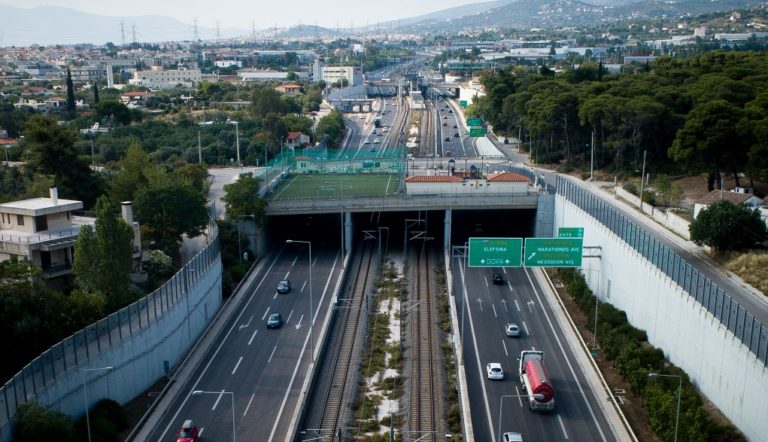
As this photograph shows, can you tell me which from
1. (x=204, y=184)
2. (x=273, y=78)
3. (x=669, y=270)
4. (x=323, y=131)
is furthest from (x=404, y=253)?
(x=273, y=78)

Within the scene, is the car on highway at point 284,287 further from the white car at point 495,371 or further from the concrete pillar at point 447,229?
→ the white car at point 495,371

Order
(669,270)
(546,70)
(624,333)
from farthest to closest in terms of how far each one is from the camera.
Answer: (546,70) → (624,333) → (669,270)

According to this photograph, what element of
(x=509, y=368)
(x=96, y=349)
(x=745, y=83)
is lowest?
(x=509, y=368)

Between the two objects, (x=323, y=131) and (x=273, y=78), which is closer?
(x=323, y=131)

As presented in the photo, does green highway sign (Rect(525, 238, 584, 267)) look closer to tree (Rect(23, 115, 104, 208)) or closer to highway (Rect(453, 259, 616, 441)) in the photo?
highway (Rect(453, 259, 616, 441))

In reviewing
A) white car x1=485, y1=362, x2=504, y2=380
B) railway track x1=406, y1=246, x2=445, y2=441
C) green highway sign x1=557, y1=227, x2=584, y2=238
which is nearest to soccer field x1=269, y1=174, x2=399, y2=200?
railway track x1=406, y1=246, x2=445, y2=441

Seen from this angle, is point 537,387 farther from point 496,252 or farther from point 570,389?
point 496,252

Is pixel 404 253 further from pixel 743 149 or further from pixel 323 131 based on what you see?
pixel 323 131
